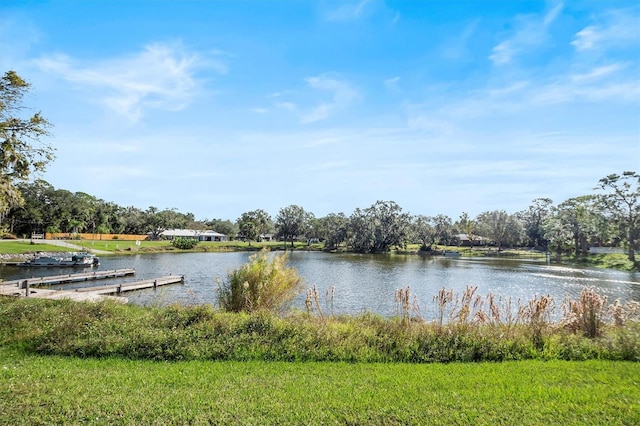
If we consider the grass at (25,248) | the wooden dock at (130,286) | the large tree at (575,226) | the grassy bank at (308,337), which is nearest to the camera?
the grassy bank at (308,337)

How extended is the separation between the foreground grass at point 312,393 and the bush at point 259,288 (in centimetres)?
476

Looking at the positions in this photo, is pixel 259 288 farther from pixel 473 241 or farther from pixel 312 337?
pixel 473 241

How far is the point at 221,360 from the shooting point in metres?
6.83

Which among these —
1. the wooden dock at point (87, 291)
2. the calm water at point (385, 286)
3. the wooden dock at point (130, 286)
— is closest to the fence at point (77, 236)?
the calm water at point (385, 286)

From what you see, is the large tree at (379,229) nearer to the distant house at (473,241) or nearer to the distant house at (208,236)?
the distant house at (473,241)

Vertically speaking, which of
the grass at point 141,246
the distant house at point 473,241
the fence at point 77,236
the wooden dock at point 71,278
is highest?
the distant house at point 473,241

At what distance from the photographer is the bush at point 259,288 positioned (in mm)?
11344

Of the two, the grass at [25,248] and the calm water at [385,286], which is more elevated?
the grass at [25,248]

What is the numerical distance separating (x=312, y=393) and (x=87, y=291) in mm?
22053

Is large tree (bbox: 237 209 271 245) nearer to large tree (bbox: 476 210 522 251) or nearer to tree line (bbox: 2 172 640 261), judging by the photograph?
tree line (bbox: 2 172 640 261)

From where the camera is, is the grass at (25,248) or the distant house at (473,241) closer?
the grass at (25,248)

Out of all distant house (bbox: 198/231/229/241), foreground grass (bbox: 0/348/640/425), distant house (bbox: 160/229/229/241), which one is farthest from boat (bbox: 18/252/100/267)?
distant house (bbox: 198/231/229/241)

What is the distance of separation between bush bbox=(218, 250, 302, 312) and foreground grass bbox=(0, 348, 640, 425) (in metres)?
4.76

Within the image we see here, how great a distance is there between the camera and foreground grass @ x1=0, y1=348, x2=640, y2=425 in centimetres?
439
